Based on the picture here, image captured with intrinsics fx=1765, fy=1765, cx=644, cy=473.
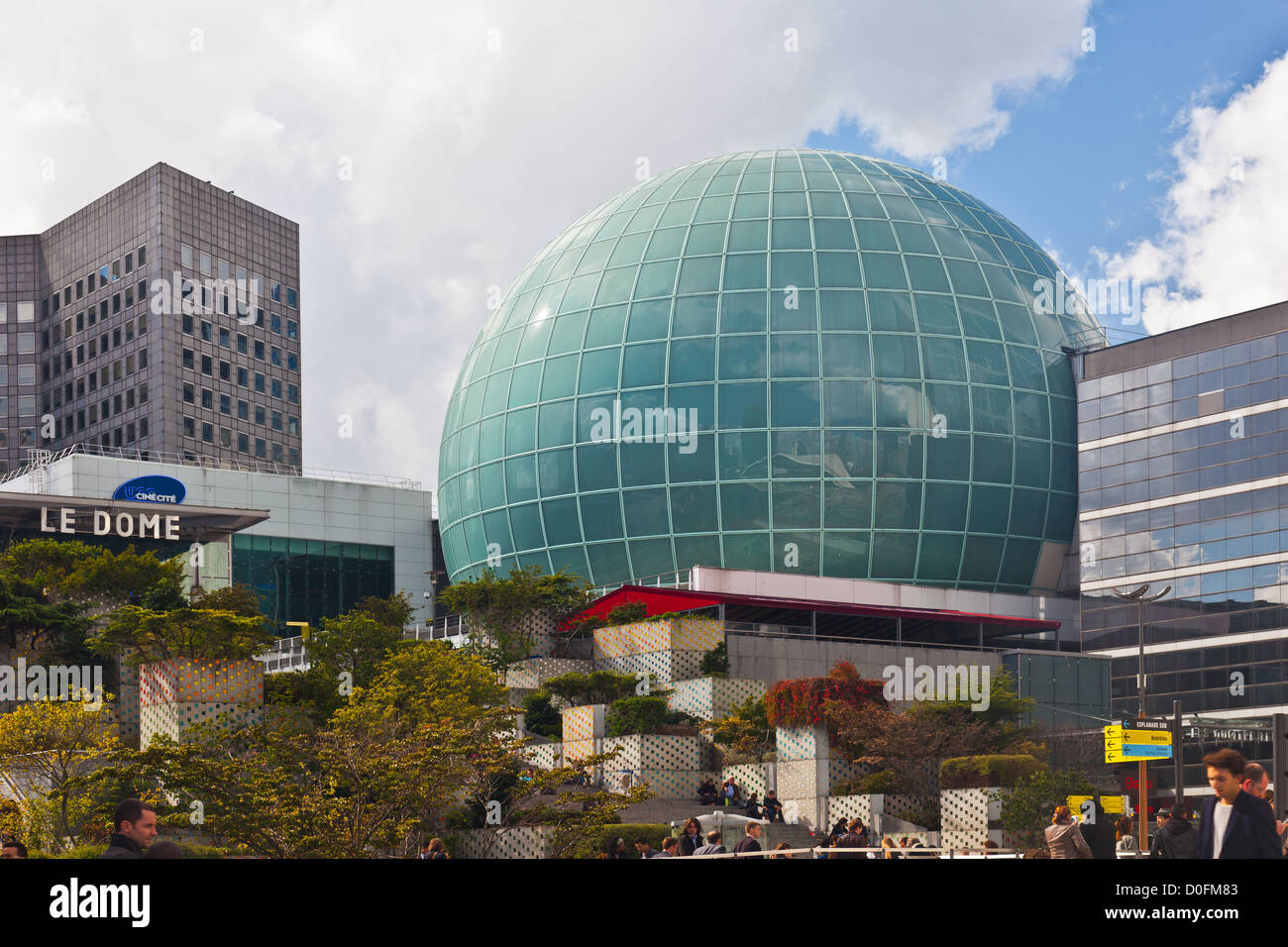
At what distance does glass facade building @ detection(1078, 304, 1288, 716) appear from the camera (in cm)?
5753

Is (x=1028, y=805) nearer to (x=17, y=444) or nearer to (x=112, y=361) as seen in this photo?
(x=112, y=361)

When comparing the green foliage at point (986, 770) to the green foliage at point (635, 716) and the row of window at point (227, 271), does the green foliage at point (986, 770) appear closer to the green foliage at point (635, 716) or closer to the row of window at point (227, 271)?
the green foliage at point (635, 716)

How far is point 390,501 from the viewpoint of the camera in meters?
96.0

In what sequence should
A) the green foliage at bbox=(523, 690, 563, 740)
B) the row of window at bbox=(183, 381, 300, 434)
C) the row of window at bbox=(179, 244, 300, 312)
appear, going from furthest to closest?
the row of window at bbox=(183, 381, 300, 434) < the row of window at bbox=(179, 244, 300, 312) < the green foliage at bbox=(523, 690, 563, 740)

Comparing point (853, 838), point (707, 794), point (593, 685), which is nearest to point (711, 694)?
point (593, 685)

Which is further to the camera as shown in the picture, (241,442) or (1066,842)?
(241,442)

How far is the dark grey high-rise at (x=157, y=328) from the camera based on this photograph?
142m

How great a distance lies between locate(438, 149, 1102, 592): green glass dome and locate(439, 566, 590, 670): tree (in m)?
7.09

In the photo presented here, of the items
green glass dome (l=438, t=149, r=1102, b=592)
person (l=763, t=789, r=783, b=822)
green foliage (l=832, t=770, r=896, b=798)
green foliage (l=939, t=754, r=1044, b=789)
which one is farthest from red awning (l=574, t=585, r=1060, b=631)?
green foliage (l=939, t=754, r=1044, b=789)

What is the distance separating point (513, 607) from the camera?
5862cm

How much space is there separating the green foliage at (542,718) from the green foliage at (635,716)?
2.65m

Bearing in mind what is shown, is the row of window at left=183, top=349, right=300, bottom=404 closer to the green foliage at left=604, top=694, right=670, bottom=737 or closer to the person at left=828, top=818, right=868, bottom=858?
the green foliage at left=604, top=694, right=670, bottom=737

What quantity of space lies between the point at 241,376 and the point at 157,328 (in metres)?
9.10

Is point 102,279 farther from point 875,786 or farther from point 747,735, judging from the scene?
point 875,786
